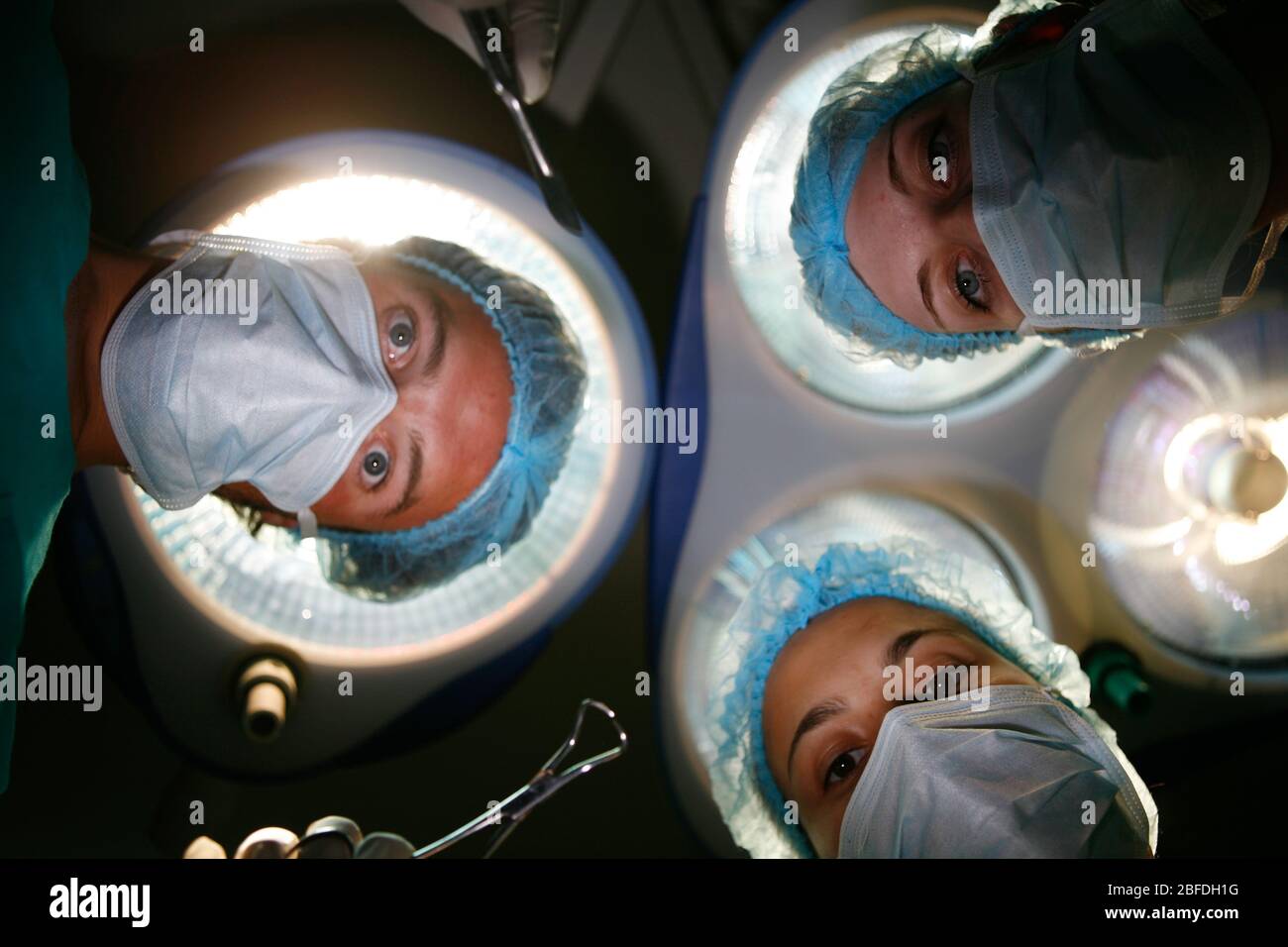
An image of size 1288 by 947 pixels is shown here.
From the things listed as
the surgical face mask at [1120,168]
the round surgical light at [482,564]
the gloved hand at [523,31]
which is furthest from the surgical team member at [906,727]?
the gloved hand at [523,31]

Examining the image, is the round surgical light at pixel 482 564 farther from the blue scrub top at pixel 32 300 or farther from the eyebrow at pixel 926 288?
the eyebrow at pixel 926 288

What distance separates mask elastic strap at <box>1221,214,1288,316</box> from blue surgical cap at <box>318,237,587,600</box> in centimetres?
96

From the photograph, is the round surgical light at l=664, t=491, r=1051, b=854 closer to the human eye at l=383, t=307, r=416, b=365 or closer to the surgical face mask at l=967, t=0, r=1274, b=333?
the surgical face mask at l=967, t=0, r=1274, b=333

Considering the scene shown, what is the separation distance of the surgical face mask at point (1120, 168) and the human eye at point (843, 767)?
690 mm

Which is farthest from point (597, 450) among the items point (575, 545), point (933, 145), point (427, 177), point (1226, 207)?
point (1226, 207)

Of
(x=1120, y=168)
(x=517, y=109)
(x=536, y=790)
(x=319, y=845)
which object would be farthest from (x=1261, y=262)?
(x=319, y=845)

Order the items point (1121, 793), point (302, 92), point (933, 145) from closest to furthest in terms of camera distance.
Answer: point (1121, 793)
point (933, 145)
point (302, 92)

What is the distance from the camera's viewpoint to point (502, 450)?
1122mm

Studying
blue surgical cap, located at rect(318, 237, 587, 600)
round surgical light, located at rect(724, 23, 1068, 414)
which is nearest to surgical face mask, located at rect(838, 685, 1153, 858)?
round surgical light, located at rect(724, 23, 1068, 414)

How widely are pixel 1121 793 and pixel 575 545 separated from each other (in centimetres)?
84

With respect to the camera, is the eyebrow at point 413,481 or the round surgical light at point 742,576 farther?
the round surgical light at point 742,576

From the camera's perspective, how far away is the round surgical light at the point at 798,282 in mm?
1230

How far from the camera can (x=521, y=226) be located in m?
1.21
